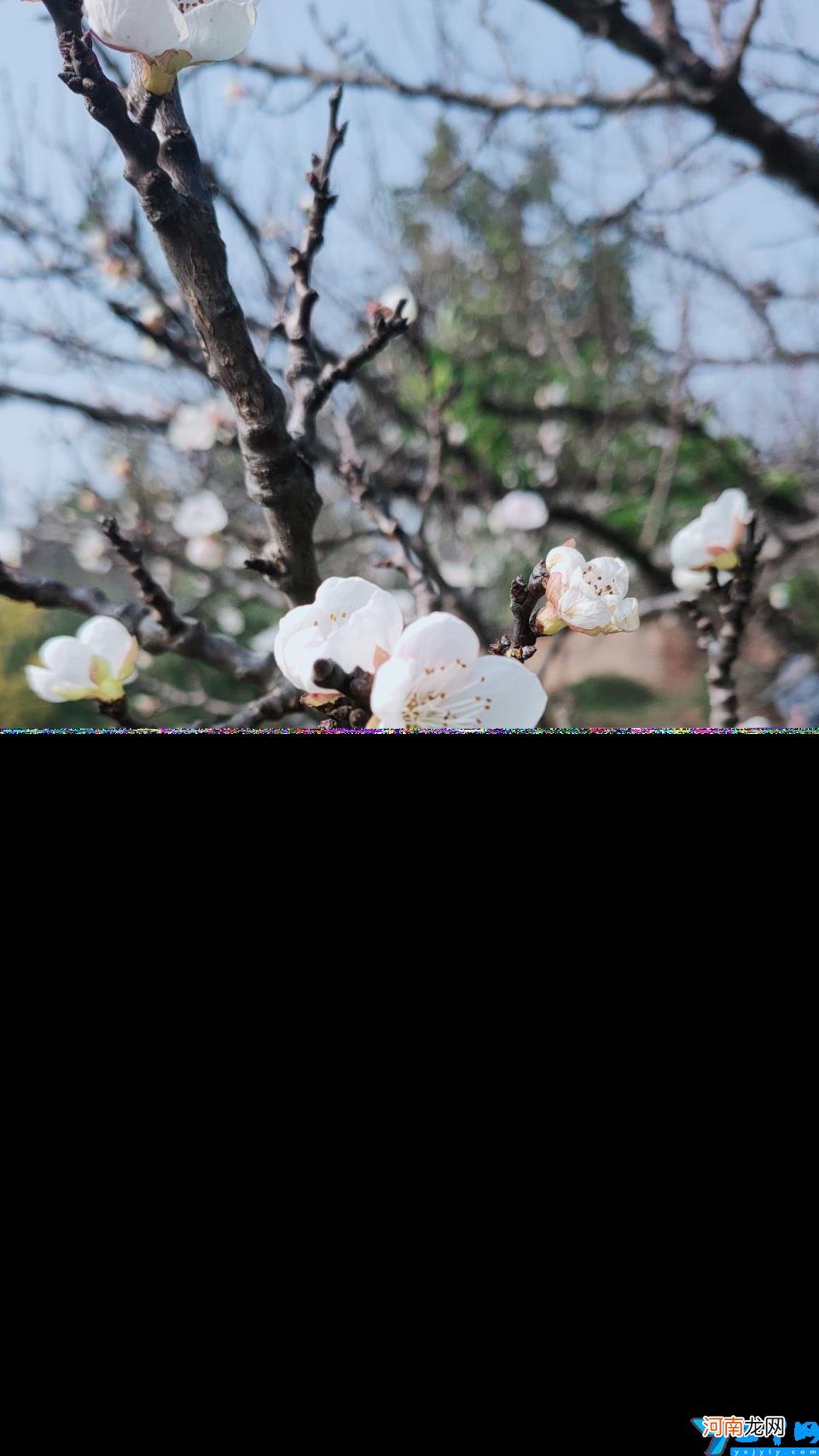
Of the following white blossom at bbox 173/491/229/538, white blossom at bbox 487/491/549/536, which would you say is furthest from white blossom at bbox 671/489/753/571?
white blossom at bbox 487/491/549/536

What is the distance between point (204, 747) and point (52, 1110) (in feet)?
0.59

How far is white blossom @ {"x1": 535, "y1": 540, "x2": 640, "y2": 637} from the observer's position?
64 cm

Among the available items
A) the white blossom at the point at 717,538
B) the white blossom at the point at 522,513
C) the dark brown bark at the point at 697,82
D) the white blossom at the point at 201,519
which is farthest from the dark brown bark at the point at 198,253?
the dark brown bark at the point at 697,82

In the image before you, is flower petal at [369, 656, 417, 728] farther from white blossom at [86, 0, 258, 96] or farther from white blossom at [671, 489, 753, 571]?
white blossom at [671, 489, 753, 571]

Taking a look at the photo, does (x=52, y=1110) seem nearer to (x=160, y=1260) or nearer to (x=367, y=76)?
(x=160, y=1260)

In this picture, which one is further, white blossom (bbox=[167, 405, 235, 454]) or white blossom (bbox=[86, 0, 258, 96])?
white blossom (bbox=[167, 405, 235, 454])

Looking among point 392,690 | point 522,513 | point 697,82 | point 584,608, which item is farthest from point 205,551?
point 697,82

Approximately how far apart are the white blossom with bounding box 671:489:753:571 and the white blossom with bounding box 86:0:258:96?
0.64m

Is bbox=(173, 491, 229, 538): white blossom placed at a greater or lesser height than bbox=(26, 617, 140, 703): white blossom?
greater

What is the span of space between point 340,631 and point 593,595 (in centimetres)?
19

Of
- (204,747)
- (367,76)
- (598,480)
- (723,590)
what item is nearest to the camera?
(204,747)

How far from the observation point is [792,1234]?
448mm

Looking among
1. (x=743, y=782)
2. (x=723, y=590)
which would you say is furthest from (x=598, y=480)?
(x=743, y=782)

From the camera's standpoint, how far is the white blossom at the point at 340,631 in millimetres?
549
